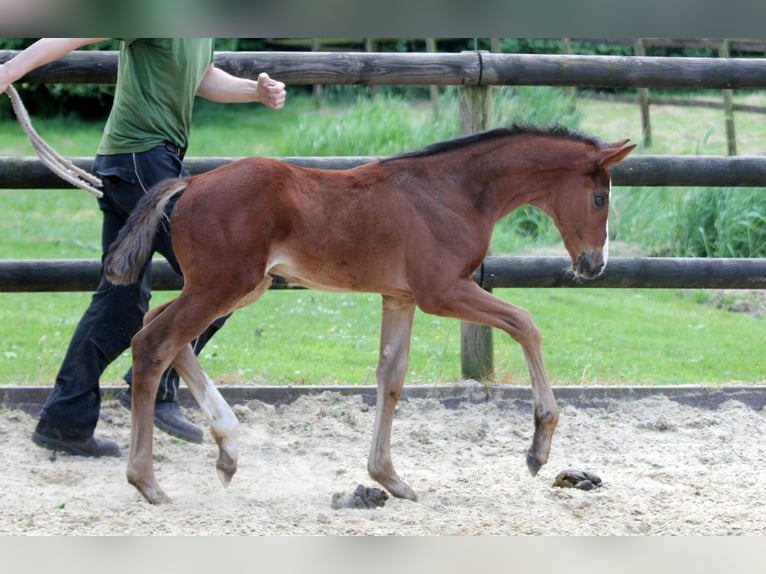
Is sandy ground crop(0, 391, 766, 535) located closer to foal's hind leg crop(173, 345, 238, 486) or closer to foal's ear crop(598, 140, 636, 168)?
foal's hind leg crop(173, 345, 238, 486)

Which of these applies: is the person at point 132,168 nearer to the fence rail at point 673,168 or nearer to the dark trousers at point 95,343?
the dark trousers at point 95,343

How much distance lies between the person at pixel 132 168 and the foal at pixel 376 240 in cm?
37

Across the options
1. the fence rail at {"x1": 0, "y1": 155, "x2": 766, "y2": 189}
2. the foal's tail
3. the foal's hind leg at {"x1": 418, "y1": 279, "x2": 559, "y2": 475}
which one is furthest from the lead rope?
the foal's hind leg at {"x1": 418, "y1": 279, "x2": 559, "y2": 475}

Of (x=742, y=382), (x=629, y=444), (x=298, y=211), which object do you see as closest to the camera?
(x=298, y=211)

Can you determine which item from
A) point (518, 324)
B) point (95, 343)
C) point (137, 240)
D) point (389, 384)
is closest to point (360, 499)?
point (389, 384)

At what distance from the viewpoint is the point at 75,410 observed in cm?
426

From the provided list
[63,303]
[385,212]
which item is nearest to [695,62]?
[385,212]

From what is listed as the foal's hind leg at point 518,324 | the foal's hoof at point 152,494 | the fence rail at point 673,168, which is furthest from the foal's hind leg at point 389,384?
the fence rail at point 673,168

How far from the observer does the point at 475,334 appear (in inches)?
215

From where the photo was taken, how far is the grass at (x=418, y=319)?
6000 mm

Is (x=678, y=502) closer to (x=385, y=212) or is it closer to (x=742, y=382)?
(x=385, y=212)

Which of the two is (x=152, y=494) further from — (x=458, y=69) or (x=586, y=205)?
(x=458, y=69)

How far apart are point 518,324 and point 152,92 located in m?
1.82

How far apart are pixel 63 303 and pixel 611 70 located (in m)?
4.91
